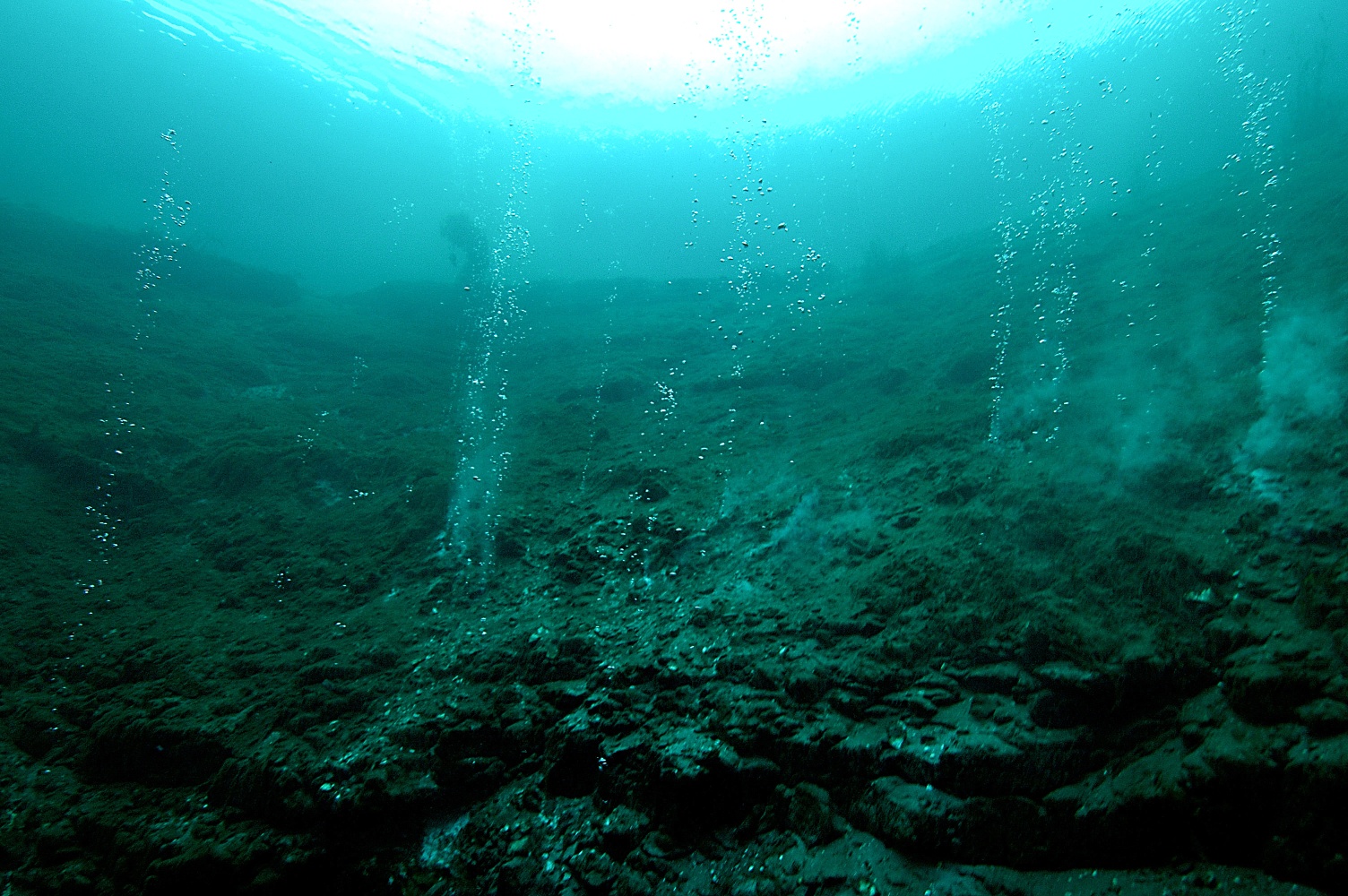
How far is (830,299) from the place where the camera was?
1942 centimetres

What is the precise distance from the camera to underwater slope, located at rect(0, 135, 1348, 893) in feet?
9.70

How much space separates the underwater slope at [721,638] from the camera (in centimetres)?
296

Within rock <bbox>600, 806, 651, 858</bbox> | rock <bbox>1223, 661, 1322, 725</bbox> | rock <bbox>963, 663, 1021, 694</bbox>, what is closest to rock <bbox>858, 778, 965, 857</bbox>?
rock <bbox>963, 663, 1021, 694</bbox>

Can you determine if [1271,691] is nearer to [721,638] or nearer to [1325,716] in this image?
[1325,716]

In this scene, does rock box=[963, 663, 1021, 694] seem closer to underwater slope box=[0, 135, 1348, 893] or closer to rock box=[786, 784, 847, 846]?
underwater slope box=[0, 135, 1348, 893]

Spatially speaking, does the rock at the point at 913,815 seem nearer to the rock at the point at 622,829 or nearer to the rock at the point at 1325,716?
the rock at the point at 622,829

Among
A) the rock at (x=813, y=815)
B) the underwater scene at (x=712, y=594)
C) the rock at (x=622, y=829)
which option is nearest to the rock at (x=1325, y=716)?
the underwater scene at (x=712, y=594)

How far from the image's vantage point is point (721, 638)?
4.71 m

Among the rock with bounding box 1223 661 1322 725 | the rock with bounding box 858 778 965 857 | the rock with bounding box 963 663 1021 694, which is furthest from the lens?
the rock with bounding box 963 663 1021 694

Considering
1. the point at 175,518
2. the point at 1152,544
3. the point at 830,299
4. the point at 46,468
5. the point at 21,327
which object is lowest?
the point at 1152,544

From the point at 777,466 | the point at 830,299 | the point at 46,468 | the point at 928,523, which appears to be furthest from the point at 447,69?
the point at 928,523

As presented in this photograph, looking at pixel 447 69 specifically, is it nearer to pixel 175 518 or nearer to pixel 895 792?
pixel 175 518

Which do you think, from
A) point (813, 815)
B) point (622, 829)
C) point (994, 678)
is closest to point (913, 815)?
point (813, 815)

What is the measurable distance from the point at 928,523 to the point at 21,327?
16.7 meters
